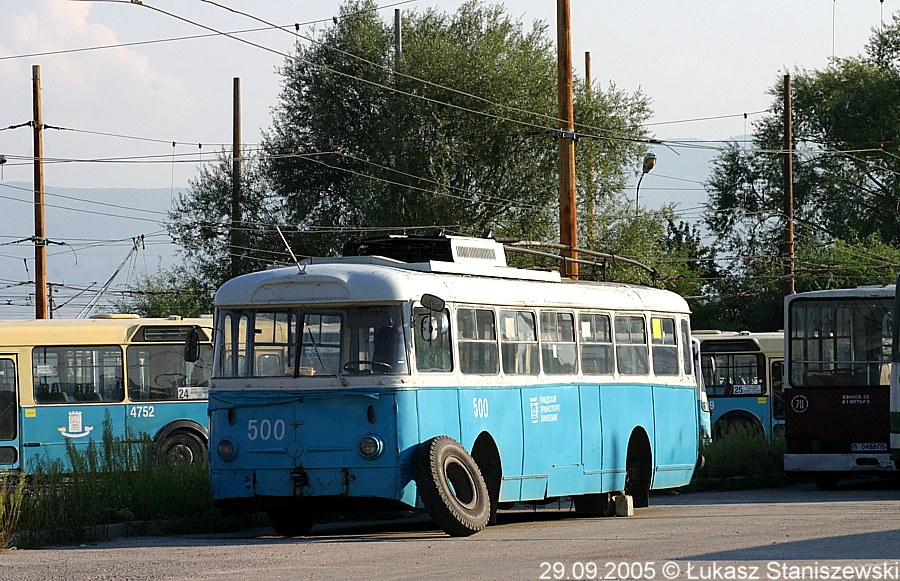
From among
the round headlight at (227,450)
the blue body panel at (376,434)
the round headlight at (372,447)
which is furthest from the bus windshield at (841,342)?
the round headlight at (227,450)

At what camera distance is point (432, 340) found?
1530 centimetres

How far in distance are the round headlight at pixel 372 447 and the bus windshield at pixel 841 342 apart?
1127 centimetres

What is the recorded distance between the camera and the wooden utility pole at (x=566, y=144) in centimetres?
2556

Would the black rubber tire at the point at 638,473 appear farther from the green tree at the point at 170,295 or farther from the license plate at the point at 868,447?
the green tree at the point at 170,295

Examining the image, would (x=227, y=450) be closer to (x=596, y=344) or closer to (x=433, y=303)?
(x=433, y=303)

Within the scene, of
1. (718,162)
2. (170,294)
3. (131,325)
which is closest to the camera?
(131,325)

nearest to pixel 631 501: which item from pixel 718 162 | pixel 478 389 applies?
pixel 478 389

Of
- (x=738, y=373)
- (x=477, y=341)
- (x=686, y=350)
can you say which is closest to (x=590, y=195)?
(x=738, y=373)

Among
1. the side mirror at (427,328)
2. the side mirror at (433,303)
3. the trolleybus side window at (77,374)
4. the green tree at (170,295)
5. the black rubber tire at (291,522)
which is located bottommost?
the black rubber tire at (291,522)

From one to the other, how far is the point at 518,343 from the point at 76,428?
11408 mm

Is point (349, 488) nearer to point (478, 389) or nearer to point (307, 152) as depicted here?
point (478, 389)

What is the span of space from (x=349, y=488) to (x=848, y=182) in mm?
52099

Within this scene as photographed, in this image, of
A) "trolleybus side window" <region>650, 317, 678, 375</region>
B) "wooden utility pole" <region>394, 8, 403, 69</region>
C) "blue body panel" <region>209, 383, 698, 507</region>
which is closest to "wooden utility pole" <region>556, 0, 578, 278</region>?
"trolleybus side window" <region>650, 317, 678, 375</region>

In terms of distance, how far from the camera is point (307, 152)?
49031 millimetres
